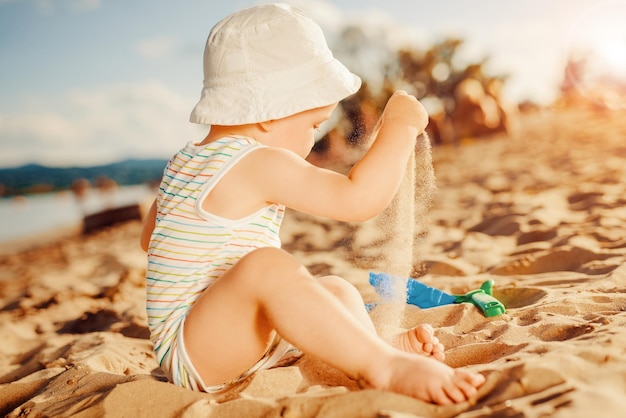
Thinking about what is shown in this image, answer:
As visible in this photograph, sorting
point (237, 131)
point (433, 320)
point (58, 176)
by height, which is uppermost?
point (237, 131)

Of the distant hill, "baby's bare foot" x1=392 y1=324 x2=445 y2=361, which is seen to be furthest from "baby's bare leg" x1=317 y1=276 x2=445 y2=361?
the distant hill

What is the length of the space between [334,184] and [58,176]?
33330mm

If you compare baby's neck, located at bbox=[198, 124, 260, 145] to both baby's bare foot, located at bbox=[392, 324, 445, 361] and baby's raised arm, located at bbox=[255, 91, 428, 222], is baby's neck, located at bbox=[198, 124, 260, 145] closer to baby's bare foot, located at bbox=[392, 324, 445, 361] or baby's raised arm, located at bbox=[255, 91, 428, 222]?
baby's raised arm, located at bbox=[255, 91, 428, 222]

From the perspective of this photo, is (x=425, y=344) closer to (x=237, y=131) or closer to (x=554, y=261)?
(x=237, y=131)

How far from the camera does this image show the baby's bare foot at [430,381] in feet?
4.36

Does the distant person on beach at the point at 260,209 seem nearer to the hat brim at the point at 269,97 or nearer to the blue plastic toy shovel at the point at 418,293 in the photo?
the hat brim at the point at 269,97

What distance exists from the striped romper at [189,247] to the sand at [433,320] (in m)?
0.13

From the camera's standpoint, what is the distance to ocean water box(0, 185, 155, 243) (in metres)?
11.9

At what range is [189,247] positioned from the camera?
1561 mm

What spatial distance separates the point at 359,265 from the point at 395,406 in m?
2.07

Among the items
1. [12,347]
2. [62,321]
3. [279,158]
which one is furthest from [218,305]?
[62,321]

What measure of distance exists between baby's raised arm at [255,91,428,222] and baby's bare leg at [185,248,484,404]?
159 millimetres

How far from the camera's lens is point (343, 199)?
149 centimetres

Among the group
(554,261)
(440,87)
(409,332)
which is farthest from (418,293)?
(440,87)
